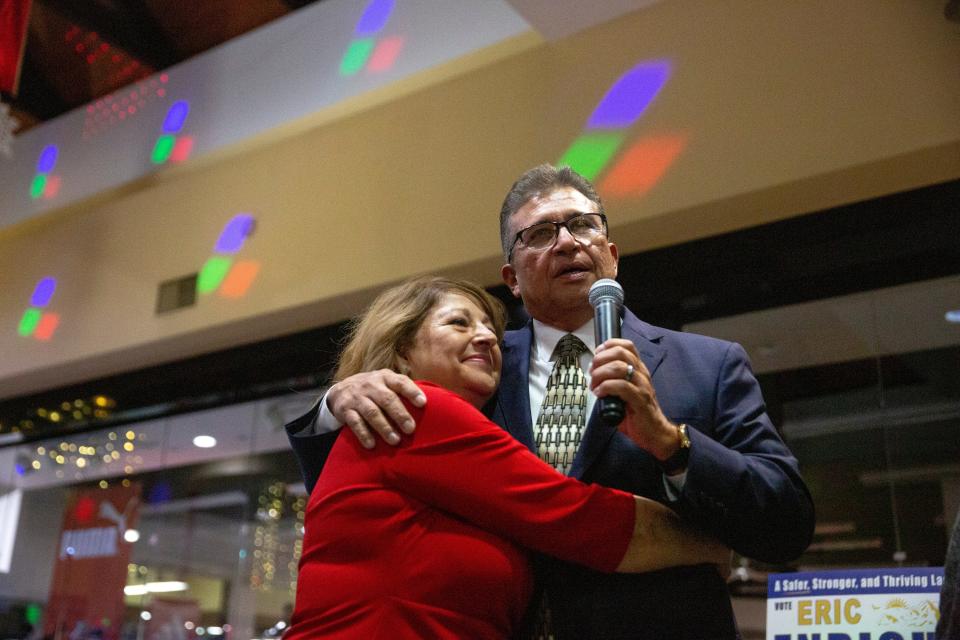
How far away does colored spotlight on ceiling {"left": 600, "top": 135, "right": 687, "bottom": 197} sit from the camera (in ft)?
12.6

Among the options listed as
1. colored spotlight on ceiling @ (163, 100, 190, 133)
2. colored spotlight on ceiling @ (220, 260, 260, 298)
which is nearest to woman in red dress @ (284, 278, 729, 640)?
colored spotlight on ceiling @ (220, 260, 260, 298)

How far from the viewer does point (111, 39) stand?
589 centimetres

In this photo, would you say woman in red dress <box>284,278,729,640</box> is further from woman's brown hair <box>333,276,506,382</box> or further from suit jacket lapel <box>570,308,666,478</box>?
woman's brown hair <box>333,276,506,382</box>

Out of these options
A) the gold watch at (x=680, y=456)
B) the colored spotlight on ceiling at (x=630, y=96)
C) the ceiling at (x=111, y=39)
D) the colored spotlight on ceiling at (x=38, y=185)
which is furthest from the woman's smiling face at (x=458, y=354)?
the colored spotlight on ceiling at (x=38, y=185)

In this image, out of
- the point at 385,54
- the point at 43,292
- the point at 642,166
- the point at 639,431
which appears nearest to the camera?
the point at 639,431

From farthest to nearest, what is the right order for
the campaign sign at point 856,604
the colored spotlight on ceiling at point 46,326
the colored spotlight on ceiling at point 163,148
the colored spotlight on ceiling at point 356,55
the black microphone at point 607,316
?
the colored spotlight on ceiling at point 46,326, the colored spotlight on ceiling at point 163,148, the colored spotlight on ceiling at point 356,55, the campaign sign at point 856,604, the black microphone at point 607,316

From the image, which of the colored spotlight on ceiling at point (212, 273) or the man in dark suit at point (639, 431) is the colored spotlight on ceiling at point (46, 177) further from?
the man in dark suit at point (639, 431)

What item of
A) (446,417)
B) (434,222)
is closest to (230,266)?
(434,222)

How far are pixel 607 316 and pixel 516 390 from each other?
34cm

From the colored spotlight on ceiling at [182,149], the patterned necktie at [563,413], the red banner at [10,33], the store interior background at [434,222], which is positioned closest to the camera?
the patterned necktie at [563,413]

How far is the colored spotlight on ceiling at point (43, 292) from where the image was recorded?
597 centimetres

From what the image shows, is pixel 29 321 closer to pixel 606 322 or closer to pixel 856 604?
pixel 856 604

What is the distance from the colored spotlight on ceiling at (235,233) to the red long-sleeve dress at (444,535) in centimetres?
387

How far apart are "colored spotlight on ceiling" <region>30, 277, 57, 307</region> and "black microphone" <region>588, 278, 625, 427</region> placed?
5.18 metres
